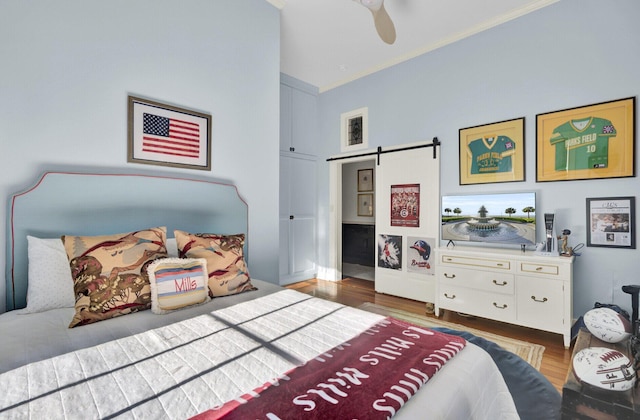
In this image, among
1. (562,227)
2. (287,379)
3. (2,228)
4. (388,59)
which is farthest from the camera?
(388,59)

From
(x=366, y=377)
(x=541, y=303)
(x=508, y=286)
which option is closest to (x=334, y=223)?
(x=508, y=286)

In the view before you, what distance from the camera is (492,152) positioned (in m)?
3.15

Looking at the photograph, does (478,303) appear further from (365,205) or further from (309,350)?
(365,205)

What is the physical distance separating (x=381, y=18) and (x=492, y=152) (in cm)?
183

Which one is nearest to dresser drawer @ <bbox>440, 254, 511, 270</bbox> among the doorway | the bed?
the bed

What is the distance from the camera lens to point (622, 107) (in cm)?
247

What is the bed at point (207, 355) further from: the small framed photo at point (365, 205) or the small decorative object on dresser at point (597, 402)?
the small framed photo at point (365, 205)

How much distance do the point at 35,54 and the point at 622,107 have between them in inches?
169

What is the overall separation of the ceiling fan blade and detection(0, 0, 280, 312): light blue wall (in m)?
1.06

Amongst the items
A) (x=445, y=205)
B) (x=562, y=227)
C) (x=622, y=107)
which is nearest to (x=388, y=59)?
(x=445, y=205)

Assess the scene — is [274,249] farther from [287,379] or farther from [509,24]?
[509,24]

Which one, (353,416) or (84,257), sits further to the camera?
(84,257)

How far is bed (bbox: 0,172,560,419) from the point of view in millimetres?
781

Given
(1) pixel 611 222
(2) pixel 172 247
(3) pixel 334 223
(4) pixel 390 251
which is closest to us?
(2) pixel 172 247
